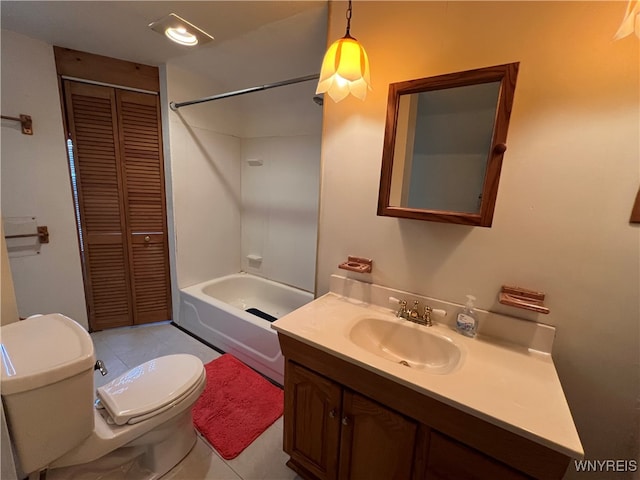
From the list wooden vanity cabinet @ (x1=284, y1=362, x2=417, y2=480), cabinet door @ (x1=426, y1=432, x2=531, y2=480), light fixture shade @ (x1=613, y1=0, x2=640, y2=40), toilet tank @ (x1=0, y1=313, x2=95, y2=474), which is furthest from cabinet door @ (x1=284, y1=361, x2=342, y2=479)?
light fixture shade @ (x1=613, y1=0, x2=640, y2=40)

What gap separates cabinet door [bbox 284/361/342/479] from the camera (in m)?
1.06

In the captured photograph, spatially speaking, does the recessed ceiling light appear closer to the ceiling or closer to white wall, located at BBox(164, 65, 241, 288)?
the ceiling

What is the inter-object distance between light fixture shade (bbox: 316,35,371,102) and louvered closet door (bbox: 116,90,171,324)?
1.88 meters

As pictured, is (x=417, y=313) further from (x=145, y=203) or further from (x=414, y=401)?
(x=145, y=203)

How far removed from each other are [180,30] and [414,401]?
2210 millimetres

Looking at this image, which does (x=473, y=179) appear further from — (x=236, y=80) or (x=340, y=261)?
(x=236, y=80)

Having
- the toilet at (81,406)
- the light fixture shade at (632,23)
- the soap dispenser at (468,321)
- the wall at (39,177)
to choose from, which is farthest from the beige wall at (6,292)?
the light fixture shade at (632,23)

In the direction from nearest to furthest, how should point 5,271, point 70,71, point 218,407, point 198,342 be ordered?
1. point 5,271
2. point 218,407
3. point 70,71
4. point 198,342

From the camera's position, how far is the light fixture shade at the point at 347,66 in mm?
1014

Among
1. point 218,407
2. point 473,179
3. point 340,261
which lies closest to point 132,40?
point 340,261

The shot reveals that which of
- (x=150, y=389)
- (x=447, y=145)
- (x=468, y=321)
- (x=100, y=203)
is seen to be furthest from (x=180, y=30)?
(x=468, y=321)

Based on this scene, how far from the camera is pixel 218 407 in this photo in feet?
5.50

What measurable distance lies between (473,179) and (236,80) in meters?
2.23

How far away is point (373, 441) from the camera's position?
98cm
